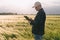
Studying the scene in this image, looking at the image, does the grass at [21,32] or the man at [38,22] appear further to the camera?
the grass at [21,32]

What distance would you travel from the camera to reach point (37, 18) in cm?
553

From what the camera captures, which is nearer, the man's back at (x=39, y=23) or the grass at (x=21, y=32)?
the man's back at (x=39, y=23)

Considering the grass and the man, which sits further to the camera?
the grass

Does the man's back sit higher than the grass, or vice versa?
the man's back

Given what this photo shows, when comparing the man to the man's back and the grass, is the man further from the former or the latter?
the grass

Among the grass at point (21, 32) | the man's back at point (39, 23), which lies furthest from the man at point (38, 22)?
the grass at point (21, 32)

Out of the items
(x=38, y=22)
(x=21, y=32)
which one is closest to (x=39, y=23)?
(x=38, y=22)

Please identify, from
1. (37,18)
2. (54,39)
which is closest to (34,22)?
(37,18)

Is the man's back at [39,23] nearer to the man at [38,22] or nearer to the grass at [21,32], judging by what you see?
the man at [38,22]

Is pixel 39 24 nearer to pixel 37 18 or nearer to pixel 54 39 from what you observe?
pixel 37 18

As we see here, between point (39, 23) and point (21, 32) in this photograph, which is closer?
point (39, 23)

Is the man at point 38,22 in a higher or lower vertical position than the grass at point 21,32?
higher

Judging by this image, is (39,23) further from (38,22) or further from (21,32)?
(21,32)

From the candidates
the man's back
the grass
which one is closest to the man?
the man's back
